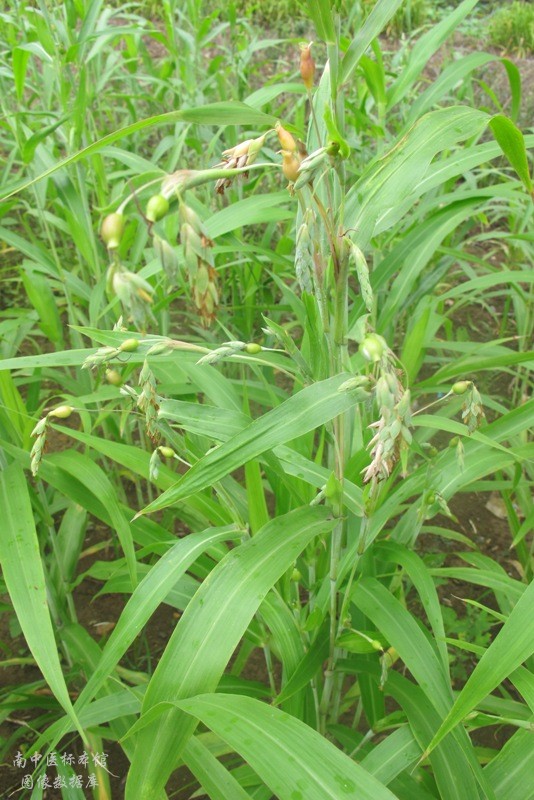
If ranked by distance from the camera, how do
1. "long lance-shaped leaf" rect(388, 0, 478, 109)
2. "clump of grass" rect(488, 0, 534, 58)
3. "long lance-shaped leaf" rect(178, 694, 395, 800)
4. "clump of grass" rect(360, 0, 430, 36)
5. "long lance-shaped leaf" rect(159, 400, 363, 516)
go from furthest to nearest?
"clump of grass" rect(360, 0, 430, 36), "clump of grass" rect(488, 0, 534, 58), "long lance-shaped leaf" rect(388, 0, 478, 109), "long lance-shaped leaf" rect(159, 400, 363, 516), "long lance-shaped leaf" rect(178, 694, 395, 800)

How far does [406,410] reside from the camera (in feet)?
1.80

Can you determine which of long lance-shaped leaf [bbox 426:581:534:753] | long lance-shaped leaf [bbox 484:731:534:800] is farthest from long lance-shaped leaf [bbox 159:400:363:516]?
long lance-shaped leaf [bbox 484:731:534:800]

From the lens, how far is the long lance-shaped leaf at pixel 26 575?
0.73 metres

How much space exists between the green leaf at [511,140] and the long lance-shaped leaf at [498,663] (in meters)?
0.43

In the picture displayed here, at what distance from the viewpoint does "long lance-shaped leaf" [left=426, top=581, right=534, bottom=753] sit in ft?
2.06

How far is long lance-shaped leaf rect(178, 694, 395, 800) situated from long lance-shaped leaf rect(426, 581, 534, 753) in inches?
3.6

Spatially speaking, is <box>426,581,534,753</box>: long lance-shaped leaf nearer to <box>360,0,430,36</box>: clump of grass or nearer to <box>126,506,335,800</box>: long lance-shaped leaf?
<box>126,506,335,800</box>: long lance-shaped leaf

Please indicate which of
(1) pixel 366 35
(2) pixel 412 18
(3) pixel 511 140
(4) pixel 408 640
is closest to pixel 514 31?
(2) pixel 412 18

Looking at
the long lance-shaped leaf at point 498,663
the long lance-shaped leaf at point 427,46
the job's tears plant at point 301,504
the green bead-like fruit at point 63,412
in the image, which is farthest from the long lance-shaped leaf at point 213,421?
the long lance-shaped leaf at point 427,46

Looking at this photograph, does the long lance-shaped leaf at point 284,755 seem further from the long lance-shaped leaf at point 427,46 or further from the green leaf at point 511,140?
the long lance-shaped leaf at point 427,46

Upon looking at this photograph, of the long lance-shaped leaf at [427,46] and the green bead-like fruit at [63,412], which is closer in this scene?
the green bead-like fruit at [63,412]

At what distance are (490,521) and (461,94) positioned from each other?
4.25 feet

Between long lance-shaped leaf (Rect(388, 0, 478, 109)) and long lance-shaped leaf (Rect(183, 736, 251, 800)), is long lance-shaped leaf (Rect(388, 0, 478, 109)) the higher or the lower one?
the higher one

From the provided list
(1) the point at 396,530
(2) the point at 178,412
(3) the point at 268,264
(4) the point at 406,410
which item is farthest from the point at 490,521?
(4) the point at 406,410
